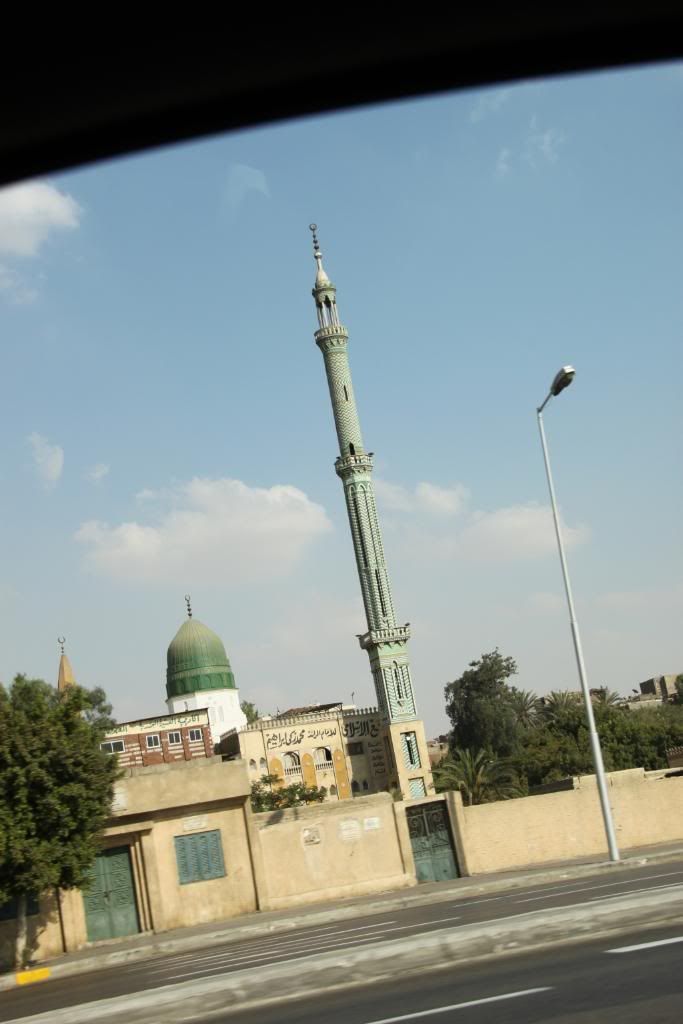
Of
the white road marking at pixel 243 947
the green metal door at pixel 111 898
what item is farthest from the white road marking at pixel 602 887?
the green metal door at pixel 111 898

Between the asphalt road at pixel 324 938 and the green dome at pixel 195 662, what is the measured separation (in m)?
62.6

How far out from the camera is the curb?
10492 mm

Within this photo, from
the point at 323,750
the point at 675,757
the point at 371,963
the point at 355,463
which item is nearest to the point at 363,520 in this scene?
the point at 355,463

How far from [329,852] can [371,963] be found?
16.6 metres

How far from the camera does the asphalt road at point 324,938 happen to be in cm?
1475

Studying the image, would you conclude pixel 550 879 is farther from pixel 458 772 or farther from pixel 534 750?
pixel 534 750

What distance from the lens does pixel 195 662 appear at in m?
83.4

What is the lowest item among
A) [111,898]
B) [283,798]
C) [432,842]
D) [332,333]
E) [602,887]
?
[283,798]

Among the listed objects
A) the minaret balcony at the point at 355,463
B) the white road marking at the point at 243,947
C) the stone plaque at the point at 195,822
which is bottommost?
the white road marking at the point at 243,947

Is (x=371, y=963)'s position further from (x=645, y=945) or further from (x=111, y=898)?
(x=111, y=898)

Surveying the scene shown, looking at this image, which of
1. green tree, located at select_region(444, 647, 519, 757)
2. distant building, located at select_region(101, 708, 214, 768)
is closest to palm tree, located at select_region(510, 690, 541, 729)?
green tree, located at select_region(444, 647, 519, 757)

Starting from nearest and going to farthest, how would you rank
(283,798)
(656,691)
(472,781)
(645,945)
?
(645,945), (472,781), (283,798), (656,691)

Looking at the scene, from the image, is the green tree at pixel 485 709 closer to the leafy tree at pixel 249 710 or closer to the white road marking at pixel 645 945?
the leafy tree at pixel 249 710

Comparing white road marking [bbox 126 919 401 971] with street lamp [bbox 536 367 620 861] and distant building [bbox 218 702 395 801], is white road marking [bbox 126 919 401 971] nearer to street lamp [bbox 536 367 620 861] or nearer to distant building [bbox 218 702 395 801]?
street lamp [bbox 536 367 620 861]
